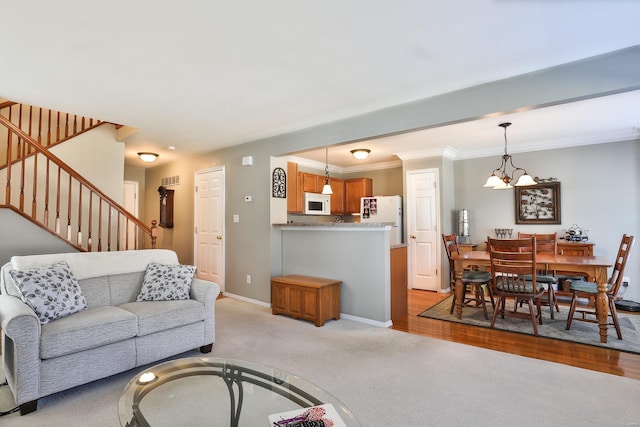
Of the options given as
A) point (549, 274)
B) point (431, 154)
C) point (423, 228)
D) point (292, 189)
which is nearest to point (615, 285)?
point (549, 274)

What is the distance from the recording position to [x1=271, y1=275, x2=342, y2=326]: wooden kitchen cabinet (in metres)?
3.82

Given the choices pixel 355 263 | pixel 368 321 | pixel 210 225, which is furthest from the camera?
pixel 210 225

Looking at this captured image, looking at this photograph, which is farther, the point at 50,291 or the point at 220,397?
the point at 50,291

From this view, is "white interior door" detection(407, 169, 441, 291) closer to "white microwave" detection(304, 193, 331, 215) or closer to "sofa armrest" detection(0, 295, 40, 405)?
"white microwave" detection(304, 193, 331, 215)

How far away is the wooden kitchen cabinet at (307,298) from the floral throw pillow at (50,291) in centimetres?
205

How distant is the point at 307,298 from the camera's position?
392 centimetres

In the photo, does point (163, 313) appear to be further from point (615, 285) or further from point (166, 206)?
point (615, 285)

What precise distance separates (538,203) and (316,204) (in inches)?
145

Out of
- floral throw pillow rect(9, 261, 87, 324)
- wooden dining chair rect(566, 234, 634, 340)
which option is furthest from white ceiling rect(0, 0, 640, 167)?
floral throw pillow rect(9, 261, 87, 324)

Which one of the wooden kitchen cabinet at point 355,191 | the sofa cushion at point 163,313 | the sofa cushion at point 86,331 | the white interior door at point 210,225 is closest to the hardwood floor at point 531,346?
the sofa cushion at point 163,313

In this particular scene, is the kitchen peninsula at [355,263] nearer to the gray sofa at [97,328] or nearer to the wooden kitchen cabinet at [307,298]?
the wooden kitchen cabinet at [307,298]

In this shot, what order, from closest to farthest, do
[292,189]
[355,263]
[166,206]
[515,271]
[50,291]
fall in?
[50,291], [515,271], [355,263], [292,189], [166,206]

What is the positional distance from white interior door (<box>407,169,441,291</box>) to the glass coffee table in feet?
14.5

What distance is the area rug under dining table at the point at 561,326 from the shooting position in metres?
3.24
